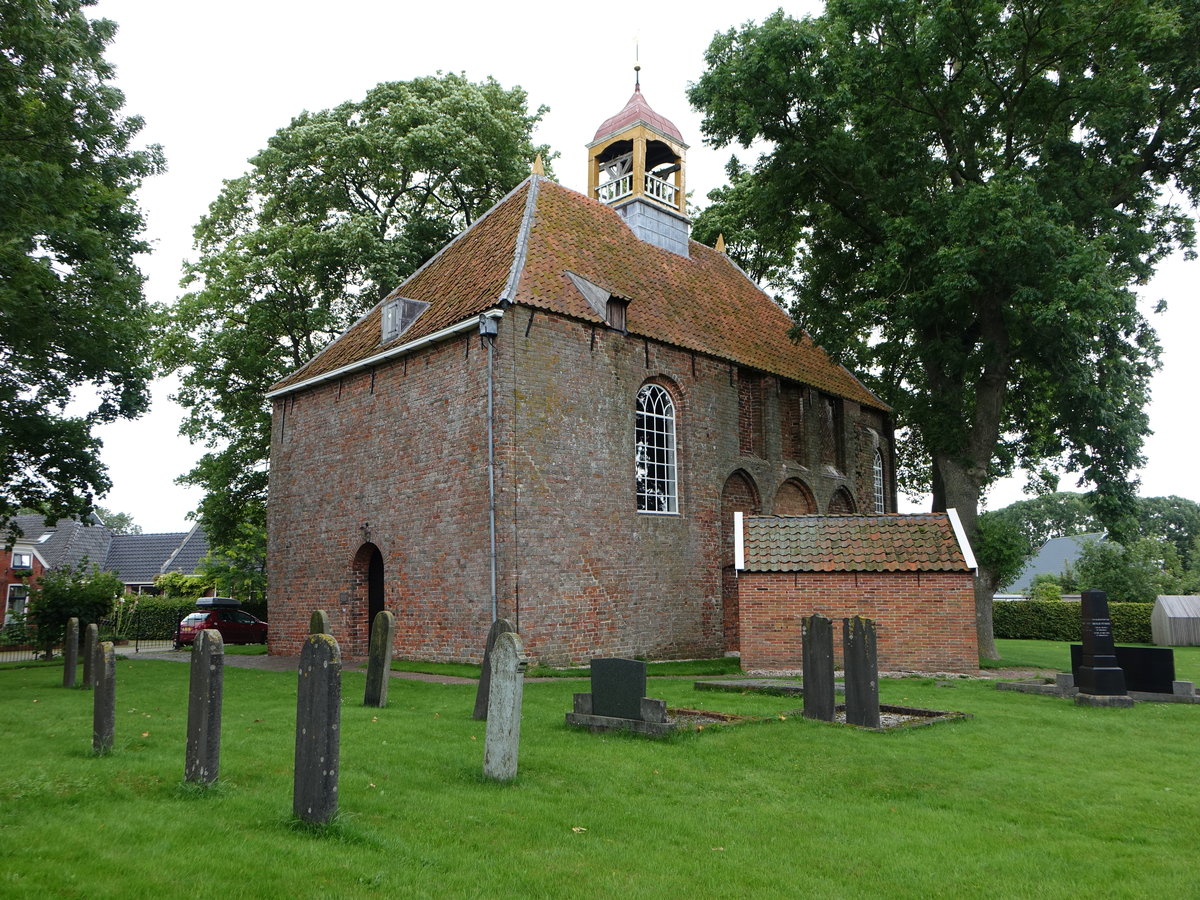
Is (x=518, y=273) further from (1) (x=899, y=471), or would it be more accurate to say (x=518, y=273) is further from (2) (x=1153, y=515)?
(2) (x=1153, y=515)

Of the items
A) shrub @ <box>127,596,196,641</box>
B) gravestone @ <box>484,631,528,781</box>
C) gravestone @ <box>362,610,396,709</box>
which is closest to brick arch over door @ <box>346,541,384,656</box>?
gravestone @ <box>362,610,396,709</box>

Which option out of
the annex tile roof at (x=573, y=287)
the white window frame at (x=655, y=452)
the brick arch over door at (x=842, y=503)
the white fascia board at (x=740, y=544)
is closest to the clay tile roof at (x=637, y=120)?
the annex tile roof at (x=573, y=287)

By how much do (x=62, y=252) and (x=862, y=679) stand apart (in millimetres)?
18034

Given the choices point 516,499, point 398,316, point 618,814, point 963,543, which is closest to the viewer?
point 618,814

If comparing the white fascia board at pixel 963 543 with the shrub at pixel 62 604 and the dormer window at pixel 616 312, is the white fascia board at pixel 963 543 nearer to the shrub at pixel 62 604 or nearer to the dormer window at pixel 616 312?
the dormer window at pixel 616 312

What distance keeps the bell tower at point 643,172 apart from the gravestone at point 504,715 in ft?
60.7

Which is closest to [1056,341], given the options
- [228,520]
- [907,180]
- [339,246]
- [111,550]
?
[907,180]

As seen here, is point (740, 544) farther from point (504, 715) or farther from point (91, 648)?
point (91, 648)

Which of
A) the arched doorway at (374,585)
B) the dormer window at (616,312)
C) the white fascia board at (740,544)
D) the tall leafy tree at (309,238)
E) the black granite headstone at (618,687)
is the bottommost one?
the black granite headstone at (618,687)

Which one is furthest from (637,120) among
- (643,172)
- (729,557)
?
(729,557)

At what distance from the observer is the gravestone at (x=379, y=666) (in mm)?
11336

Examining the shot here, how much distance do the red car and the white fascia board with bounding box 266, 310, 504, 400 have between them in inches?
362

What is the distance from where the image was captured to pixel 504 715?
7137 millimetres

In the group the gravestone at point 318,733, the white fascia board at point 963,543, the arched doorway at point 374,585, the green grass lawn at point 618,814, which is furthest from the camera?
the arched doorway at point 374,585
